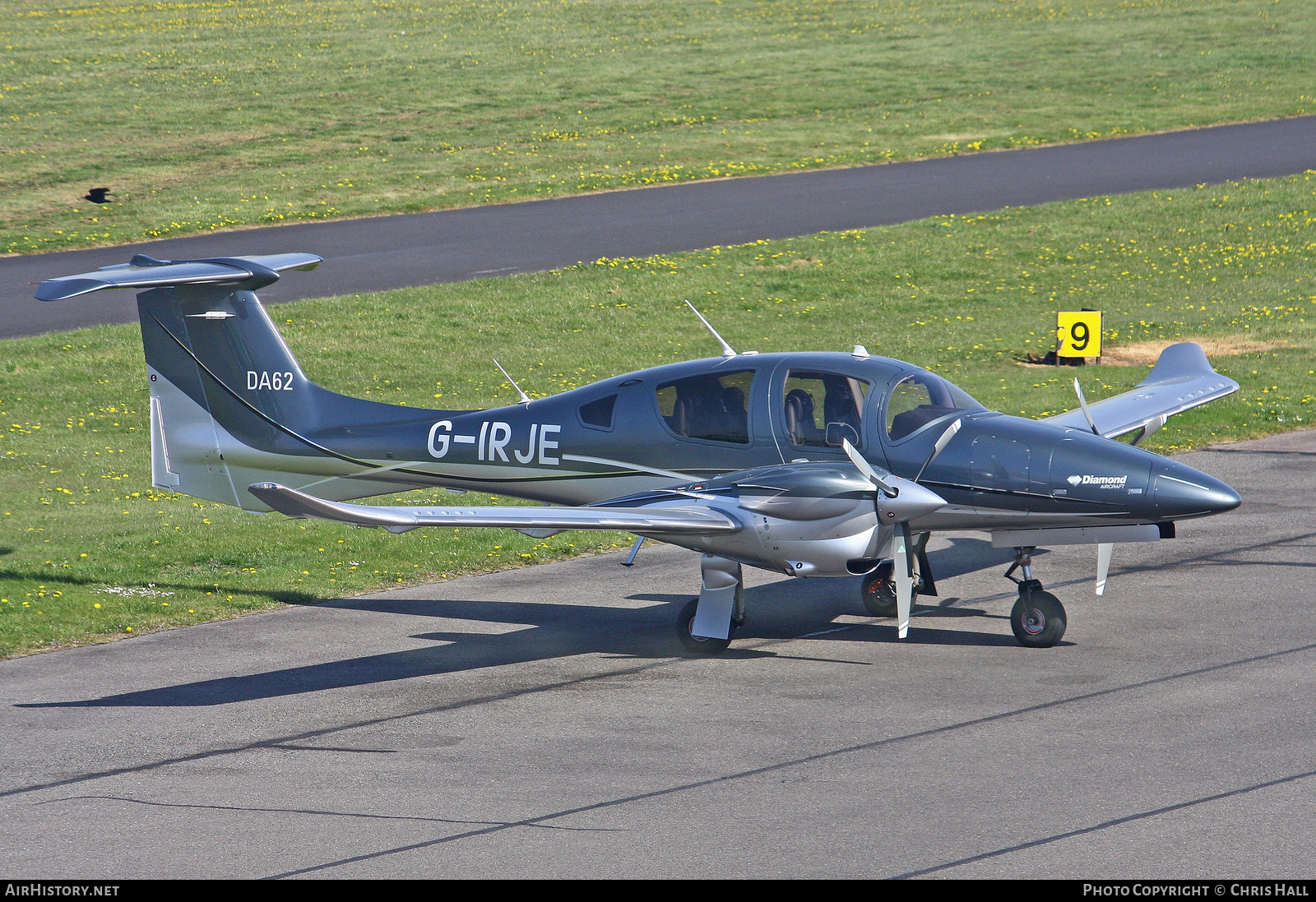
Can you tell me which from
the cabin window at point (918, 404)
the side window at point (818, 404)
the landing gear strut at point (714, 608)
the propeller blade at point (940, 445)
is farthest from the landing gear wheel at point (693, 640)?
the cabin window at point (918, 404)

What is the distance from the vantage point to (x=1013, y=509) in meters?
12.8

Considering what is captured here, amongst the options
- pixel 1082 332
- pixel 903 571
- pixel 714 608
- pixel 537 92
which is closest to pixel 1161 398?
pixel 903 571

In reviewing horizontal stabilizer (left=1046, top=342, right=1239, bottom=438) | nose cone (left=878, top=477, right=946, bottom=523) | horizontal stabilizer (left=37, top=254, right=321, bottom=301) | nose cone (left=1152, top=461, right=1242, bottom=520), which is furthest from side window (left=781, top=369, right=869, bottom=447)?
horizontal stabilizer (left=37, top=254, right=321, bottom=301)

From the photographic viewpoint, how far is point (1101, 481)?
12453 mm

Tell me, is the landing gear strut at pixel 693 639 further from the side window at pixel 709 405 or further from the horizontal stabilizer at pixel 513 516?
the side window at pixel 709 405

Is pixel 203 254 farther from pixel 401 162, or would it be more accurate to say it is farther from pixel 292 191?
pixel 401 162

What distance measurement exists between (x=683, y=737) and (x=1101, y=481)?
4316 mm

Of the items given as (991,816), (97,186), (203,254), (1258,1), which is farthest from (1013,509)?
(1258,1)

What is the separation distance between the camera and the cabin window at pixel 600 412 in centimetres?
1440

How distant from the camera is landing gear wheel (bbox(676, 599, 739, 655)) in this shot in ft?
43.6

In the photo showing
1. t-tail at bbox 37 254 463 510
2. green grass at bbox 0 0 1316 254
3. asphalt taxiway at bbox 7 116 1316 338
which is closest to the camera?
t-tail at bbox 37 254 463 510

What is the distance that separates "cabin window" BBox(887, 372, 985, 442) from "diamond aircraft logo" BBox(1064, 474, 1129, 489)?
4.45 ft

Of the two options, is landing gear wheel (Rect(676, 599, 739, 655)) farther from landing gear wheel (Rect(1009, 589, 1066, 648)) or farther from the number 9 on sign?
the number 9 on sign

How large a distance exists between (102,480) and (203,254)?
1325 centimetres
